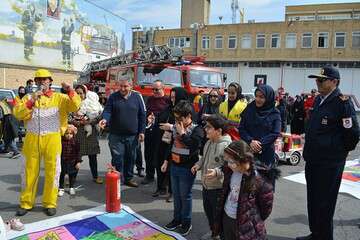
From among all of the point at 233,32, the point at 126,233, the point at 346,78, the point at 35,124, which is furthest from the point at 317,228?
the point at 233,32

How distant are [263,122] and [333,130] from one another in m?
0.78

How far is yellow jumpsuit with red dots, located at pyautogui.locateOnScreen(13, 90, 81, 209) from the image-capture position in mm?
4770

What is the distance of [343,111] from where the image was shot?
12.4 feet

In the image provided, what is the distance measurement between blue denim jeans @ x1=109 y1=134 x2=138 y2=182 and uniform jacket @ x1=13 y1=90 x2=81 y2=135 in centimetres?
128

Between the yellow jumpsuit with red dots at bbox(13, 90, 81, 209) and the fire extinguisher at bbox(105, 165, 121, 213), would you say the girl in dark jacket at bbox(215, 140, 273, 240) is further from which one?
the yellow jumpsuit with red dots at bbox(13, 90, 81, 209)

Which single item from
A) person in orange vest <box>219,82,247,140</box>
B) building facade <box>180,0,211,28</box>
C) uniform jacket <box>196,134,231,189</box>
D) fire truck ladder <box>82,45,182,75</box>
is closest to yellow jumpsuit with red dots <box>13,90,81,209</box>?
uniform jacket <box>196,134,231,189</box>

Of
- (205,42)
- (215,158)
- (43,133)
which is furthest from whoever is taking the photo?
(205,42)

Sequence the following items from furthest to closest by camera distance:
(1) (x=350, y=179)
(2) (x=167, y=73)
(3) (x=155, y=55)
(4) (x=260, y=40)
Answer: (4) (x=260, y=40), (3) (x=155, y=55), (2) (x=167, y=73), (1) (x=350, y=179)

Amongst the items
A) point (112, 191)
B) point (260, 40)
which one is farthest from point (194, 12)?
point (112, 191)

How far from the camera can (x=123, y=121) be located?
19.7 ft

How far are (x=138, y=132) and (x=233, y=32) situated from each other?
1577 inches

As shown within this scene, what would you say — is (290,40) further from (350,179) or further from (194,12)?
(350,179)

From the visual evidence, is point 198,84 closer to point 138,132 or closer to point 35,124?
point 138,132

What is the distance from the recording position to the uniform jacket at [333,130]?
376cm
